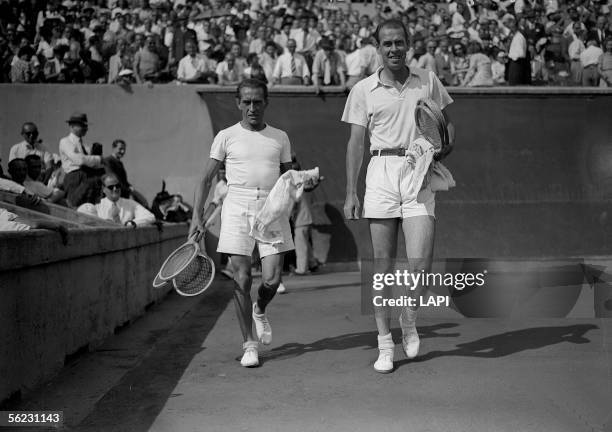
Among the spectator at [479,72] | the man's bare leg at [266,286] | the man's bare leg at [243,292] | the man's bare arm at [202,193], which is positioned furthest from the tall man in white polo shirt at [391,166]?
the spectator at [479,72]

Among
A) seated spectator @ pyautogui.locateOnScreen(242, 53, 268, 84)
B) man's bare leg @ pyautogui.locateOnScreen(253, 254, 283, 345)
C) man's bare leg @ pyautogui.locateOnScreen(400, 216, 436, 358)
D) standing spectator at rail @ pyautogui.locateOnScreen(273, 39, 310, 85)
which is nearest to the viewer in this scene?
man's bare leg @ pyautogui.locateOnScreen(400, 216, 436, 358)

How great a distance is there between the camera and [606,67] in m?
18.1

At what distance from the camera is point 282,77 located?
1775 centimetres

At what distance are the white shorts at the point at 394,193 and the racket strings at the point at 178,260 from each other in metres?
1.47

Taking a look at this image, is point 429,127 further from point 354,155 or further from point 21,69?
point 21,69

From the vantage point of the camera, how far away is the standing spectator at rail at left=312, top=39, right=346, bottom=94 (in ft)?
58.2

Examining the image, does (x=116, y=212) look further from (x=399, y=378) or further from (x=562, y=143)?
(x=562, y=143)

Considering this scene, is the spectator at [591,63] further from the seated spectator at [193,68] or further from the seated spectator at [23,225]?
the seated spectator at [23,225]

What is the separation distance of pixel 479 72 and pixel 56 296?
13.4 m

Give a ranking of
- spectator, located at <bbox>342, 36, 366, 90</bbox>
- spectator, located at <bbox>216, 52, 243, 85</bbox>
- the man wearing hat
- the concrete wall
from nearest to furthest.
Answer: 1. the concrete wall
2. the man wearing hat
3. spectator, located at <bbox>216, 52, 243, 85</bbox>
4. spectator, located at <bbox>342, 36, 366, 90</bbox>

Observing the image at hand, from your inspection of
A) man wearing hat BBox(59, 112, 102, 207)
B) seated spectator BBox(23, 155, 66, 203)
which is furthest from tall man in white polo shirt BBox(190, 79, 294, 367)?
man wearing hat BBox(59, 112, 102, 207)

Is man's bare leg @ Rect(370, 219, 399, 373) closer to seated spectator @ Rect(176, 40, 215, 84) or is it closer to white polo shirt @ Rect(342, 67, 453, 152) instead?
white polo shirt @ Rect(342, 67, 453, 152)

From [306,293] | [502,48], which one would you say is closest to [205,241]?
[306,293]

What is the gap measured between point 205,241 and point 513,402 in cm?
1280
